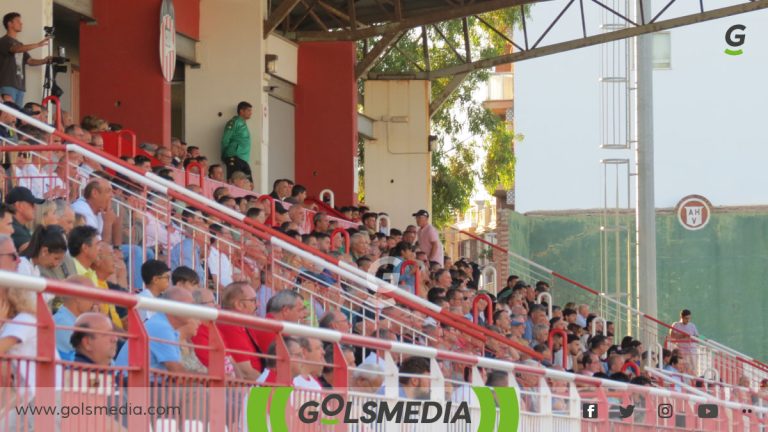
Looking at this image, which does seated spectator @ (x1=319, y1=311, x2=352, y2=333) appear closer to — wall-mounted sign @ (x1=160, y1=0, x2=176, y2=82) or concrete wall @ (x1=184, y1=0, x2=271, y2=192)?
wall-mounted sign @ (x1=160, y1=0, x2=176, y2=82)

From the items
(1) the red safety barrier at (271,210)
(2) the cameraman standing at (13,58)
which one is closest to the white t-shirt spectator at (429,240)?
(1) the red safety barrier at (271,210)

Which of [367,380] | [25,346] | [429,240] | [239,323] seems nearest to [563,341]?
[429,240]

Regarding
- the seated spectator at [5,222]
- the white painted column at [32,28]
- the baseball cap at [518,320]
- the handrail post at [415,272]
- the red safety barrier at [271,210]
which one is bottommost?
the baseball cap at [518,320]

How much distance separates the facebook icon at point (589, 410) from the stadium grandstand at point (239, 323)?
0.06 feet

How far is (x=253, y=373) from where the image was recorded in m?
7.13

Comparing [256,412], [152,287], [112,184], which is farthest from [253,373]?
[112,184]

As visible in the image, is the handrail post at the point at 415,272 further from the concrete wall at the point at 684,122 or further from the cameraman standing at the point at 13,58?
the concrete wall at the point at 684,122

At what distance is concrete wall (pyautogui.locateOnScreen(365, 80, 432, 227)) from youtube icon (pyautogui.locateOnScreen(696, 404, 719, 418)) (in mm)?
14839

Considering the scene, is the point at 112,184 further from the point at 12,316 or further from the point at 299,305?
the point at 12,316

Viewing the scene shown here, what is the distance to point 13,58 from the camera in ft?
50.1

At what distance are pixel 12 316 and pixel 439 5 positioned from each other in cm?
2025

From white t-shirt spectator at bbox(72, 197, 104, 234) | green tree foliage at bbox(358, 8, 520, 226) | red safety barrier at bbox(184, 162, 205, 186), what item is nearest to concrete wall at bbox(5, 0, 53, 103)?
red safety barrier at bbox(184, 162, 205, 186)

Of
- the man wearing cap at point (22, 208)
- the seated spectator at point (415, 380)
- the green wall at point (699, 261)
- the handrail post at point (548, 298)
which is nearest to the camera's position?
the seated spectator at point (415, 380)

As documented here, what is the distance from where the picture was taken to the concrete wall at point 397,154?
94.4 feet
